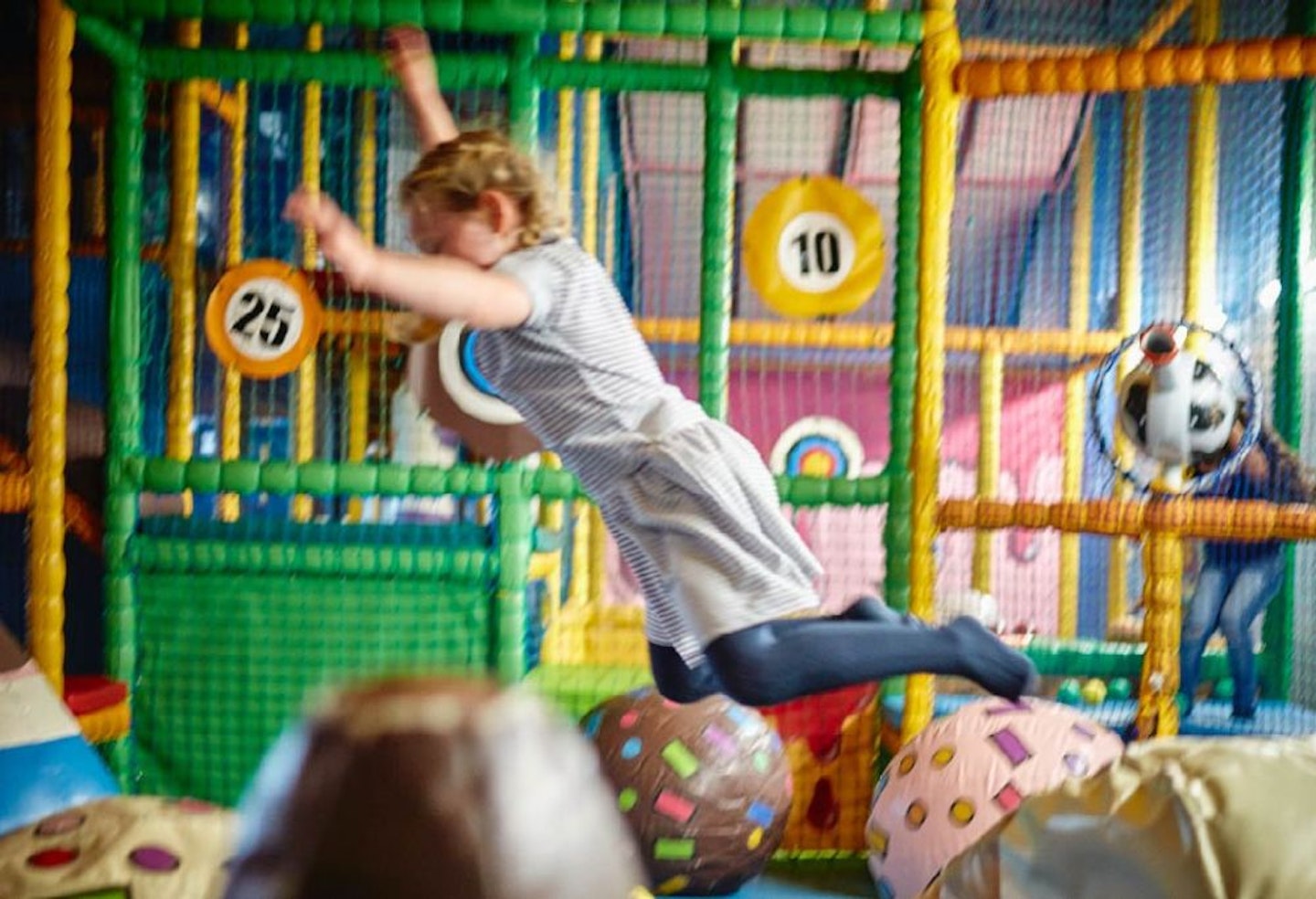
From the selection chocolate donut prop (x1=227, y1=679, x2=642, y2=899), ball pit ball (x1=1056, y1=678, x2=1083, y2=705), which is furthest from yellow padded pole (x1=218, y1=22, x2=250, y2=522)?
chocolate donut prop (x1=227, y1=679, x2=642, y2=899)

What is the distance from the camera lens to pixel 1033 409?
7.50 metres

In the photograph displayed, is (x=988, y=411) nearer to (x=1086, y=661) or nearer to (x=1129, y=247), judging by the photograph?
(x=1129, y=247)

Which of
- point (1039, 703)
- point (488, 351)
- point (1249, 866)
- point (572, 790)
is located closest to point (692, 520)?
point (488, 351)

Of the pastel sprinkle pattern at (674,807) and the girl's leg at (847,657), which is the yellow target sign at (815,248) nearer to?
the girl's leg at (847,657)

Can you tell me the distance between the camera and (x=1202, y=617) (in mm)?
4160

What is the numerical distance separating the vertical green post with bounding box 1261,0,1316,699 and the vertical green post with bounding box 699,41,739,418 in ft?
6.71

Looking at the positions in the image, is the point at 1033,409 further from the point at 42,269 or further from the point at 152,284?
the point at 42,269

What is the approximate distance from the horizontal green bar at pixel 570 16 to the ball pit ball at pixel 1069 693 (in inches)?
85.2

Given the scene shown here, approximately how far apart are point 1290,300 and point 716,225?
7.13ft

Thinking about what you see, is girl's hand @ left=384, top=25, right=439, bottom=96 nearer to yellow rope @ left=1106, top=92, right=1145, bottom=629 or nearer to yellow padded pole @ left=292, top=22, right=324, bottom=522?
yellow padded pole @ left=292, top=22, right=324, bottom=522

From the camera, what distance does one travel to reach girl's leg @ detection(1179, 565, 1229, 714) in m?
4.12

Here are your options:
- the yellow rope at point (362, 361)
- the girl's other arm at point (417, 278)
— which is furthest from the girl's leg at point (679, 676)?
the yellow rope at point (362, 361)

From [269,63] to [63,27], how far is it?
1.71 feet

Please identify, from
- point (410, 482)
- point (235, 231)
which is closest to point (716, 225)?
point (410, 482)
